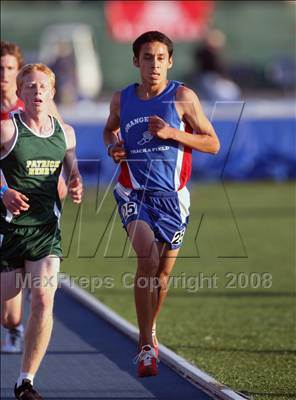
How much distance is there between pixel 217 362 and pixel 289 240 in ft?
Result: 25.9

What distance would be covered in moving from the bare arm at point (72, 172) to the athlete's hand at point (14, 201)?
381 mm

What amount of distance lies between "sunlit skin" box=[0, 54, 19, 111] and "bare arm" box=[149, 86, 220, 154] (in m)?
2.15

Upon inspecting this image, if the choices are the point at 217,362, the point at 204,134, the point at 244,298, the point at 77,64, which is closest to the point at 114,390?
the point at 217,362

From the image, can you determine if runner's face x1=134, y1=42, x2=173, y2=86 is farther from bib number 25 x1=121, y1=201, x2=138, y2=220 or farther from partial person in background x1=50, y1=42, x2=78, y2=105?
partial person in background x1=50, y1=42, x2=78, y2=105

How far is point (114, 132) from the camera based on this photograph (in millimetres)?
7699

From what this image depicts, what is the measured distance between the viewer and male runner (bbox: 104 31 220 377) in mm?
7328

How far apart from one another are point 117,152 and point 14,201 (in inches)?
30.5

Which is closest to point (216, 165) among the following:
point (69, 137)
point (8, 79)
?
point (8, 79)

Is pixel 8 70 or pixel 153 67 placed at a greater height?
pixel 8 70

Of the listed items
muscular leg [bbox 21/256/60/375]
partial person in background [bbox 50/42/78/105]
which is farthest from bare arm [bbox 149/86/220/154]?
partial person in background [bbox 50/42/78/105]

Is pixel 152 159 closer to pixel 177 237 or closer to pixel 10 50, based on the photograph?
pixel 177 237

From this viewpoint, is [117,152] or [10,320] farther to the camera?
[10,320]

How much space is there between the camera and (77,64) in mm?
34562

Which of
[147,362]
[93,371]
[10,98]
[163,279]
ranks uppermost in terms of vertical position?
[10,98]
